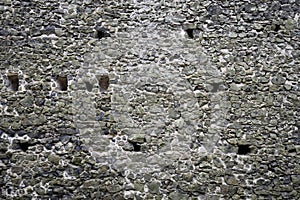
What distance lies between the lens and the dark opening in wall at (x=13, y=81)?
173 inches

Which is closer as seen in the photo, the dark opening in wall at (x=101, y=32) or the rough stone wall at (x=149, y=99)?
the rough stone wall at (x=149, y=99)

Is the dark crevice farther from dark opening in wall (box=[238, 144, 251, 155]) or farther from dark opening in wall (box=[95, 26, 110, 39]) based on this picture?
dark opening in wall (box=[238, 144, 251, 155])

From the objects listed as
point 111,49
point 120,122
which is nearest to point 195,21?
point 111,49

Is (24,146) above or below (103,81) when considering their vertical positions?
below

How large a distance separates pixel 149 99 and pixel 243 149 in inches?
39.9

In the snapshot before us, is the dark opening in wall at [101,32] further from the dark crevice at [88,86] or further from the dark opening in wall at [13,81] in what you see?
the dark opening in wall at [13,81]

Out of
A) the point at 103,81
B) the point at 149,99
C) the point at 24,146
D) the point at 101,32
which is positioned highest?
the point at 101,32

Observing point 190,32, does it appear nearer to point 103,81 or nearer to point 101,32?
point 101,32

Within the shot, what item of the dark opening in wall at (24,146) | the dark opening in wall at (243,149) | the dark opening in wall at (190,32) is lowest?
the dark opening in wall at (24,146)

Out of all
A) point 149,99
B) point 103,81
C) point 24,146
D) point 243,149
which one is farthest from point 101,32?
point 243,149

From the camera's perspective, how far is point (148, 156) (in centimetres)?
432

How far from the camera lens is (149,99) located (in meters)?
4.34

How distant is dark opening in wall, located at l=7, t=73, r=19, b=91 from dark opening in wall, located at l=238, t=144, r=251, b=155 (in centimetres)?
223

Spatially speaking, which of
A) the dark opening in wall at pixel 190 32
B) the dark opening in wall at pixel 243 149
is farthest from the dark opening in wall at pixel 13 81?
the dark opening in wall at pixel 243 149
